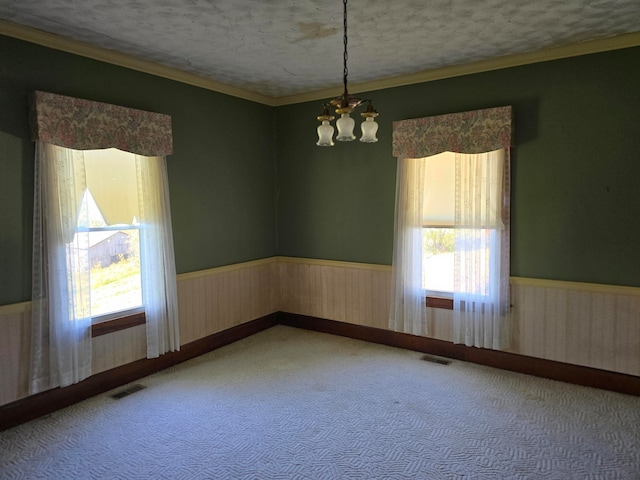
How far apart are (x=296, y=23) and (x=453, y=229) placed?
2.23 m

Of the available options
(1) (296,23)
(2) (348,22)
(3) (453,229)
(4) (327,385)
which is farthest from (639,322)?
(1) (296,23)

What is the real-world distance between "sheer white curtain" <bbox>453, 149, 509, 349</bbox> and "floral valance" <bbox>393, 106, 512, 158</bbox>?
0.36 feet

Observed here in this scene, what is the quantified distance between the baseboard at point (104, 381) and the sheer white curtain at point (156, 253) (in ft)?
0.60

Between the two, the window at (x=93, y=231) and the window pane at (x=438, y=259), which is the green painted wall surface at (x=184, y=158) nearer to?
the window at (x=93, y=231)

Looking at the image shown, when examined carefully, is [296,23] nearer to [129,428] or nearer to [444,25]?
[444,25]

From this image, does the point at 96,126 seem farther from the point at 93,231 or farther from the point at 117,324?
the point at 117,324

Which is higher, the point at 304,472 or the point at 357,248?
the point at 357,248

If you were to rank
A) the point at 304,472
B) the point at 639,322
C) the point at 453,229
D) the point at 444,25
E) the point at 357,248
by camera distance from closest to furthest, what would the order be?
the point at 304,472, the point at 444,25, the point at 639,322, the point at 453,229, the point at 357,248

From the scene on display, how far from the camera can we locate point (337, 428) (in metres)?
2.95

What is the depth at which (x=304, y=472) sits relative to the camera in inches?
97.3

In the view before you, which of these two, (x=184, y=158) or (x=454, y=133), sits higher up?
(x=454, y=133)

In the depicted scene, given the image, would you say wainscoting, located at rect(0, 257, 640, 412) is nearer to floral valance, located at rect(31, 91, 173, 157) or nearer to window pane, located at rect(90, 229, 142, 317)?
window pane, located at rect(90, 229, 142, 317)

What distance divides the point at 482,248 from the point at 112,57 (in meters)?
3.45

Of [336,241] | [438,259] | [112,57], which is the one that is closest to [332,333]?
[336,241]
